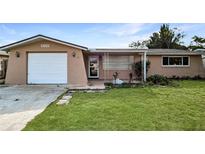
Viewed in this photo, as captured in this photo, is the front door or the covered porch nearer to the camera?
the covered porch

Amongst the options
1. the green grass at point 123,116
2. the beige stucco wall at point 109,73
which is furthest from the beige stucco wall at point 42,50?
the green grass at point 123,116

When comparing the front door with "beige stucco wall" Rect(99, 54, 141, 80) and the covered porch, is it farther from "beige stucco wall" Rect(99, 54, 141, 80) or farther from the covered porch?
"beige stucco wall" Rect(99, 54, 141, 80)

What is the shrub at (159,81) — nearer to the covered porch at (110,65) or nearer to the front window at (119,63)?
the covered porch at (110,65)

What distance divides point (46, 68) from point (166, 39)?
104ft

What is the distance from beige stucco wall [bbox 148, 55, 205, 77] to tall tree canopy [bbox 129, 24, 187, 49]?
19.6 m

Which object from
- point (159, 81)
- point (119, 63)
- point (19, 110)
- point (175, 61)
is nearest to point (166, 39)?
point (175, 61)

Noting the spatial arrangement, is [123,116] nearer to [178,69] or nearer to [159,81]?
[159,81]

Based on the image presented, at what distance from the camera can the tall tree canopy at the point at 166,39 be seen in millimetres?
42156

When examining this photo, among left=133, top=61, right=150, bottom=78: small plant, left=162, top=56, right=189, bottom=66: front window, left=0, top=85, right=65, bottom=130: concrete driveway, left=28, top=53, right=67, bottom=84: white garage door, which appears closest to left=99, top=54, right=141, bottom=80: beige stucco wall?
left=133, top=61, right=150, bottom=78: small plant

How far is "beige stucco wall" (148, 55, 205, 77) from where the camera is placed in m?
22.0
